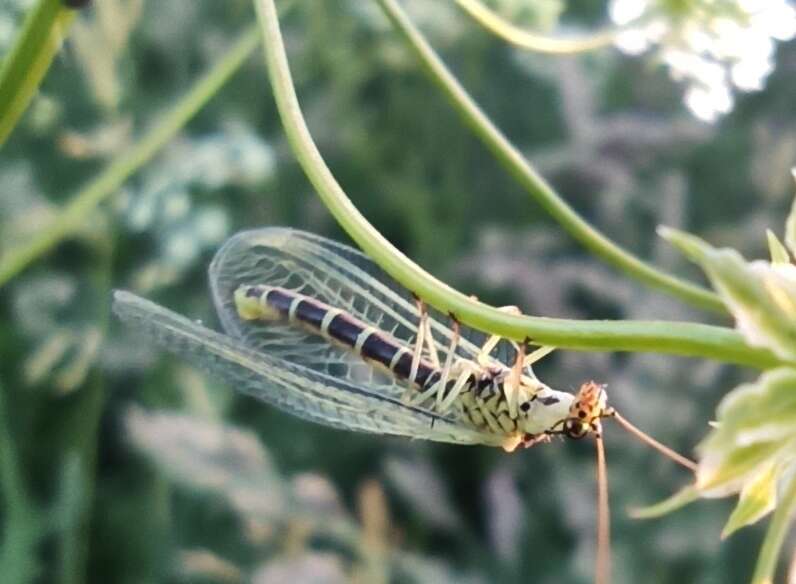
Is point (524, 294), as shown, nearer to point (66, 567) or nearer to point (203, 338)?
point (66, 567)

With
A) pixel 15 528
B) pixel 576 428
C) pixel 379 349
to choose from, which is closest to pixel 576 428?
pixel 576 428

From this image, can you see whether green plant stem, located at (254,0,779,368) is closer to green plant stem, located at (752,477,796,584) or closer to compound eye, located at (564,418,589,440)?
green plant stem, located at (752,477,796,584)

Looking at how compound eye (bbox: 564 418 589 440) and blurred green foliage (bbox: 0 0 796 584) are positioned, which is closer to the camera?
compound eye (bbox: 564 418 589 440)

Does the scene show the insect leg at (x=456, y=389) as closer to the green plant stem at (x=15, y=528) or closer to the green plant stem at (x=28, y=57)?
the green plant stem at (x=28, y=57)

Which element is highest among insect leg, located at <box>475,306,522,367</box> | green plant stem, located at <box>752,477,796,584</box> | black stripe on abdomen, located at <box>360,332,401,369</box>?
insect leg, located at <box>475,306,522,367</box>

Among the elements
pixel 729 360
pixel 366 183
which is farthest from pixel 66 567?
pixel 729 360

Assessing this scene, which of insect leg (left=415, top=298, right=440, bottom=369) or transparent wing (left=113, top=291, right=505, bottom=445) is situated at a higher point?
insect leg (left=415, top=298, right=440, bottom=369)

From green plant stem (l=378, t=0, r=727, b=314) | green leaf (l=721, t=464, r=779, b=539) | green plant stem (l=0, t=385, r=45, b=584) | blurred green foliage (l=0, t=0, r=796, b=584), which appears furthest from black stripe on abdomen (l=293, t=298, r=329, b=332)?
green plant stem (l=0, t=385, r=45, b=584)
